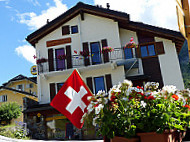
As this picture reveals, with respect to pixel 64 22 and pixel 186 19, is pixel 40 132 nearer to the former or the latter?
pixel 64 22

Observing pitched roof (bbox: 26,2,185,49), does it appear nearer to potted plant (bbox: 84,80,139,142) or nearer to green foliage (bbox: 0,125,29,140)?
green foliage (bbox: 0,125,29,140)

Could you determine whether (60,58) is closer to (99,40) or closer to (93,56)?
(93,56)

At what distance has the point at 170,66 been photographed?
1628 cm

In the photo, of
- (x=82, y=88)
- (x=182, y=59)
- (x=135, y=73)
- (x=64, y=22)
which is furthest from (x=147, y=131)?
(x=182, y=59)

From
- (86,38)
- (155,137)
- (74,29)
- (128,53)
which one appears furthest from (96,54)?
(155,137)

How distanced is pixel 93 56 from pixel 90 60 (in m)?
0.45

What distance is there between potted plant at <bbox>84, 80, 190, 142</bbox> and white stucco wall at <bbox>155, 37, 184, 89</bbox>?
13872mm

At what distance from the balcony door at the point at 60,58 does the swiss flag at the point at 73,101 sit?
1310cm

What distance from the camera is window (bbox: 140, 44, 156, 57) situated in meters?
16.8

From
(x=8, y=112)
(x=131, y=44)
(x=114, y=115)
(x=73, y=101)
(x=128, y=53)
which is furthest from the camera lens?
(x=8, y=112)

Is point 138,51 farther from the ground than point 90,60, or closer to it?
farther from the ground

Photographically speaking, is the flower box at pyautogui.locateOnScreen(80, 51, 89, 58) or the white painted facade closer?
the white painted facade

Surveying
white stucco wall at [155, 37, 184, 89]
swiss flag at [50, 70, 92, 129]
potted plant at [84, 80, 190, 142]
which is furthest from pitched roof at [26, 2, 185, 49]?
potted plant at [84, 80, 190, 142]

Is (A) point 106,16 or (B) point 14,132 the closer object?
(B) point 14,132
